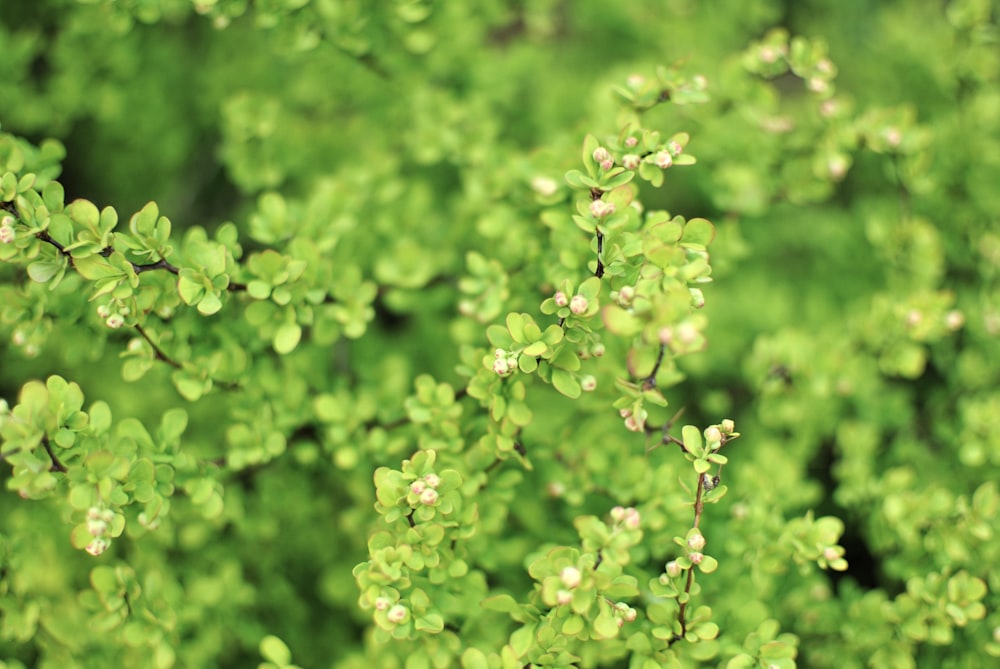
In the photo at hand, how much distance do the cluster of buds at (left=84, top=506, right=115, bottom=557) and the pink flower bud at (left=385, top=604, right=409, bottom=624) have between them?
0.54 metres

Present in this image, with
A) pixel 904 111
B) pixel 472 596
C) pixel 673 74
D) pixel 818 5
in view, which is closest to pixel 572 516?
pixel 472 596

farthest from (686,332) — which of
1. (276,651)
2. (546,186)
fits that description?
(276,651)

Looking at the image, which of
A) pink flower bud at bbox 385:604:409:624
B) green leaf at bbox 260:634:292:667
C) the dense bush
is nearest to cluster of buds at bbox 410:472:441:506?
the dense bush

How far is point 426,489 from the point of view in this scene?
1454mm

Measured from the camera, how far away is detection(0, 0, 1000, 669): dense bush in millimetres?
1540

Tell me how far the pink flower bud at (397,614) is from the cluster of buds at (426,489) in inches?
8.0

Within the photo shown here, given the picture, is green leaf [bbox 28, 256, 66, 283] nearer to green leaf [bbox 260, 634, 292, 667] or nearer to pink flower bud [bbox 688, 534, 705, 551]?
green leaf [bbox 260, 634, 292, 667]

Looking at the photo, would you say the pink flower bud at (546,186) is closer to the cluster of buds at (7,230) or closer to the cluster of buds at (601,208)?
the cluster of buds at (601,208)

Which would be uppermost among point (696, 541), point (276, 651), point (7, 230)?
point (7, 230)

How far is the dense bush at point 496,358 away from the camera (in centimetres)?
154

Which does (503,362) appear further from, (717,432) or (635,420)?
(717,432)

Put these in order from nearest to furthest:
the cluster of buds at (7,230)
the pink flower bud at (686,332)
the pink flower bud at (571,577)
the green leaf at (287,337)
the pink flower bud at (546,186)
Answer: the pink flower bud at (686,332) → the pink flower bud at (571,577) → the cluster of buds at (7,230) → the green leaf at (287,337) → the pink flower bud at (546,186)

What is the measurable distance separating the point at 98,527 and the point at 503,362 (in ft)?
2.64

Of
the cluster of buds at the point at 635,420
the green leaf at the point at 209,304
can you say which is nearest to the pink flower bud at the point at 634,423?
the cluster of buds at the point at 635,420
